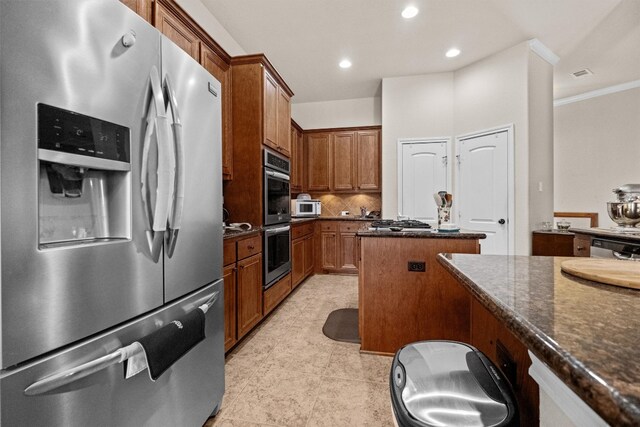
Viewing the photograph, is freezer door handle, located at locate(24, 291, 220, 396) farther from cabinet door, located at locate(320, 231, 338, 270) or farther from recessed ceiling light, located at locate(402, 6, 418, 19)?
cabinet door, located at locate(320, 231, 338, 270)

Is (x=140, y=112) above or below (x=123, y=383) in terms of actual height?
above

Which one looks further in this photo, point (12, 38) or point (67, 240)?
point (67, 240)

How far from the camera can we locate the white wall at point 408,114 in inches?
177

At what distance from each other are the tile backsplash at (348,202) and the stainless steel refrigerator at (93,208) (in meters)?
4.30

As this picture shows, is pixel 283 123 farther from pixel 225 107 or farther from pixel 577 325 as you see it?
pixel 577 325

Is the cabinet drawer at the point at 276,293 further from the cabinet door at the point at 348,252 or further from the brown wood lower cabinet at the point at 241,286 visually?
the cabinet door at the point at 348,252

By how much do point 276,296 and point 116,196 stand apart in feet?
7.63

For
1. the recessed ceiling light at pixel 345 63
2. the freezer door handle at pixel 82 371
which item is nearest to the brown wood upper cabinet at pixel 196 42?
the recessed ceiling light at pixel 345 63

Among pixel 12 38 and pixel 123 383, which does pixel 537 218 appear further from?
pixel 12 38

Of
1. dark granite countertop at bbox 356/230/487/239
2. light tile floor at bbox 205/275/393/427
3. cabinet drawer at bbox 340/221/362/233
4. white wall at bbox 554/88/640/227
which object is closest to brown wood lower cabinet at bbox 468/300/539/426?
light tile floor at bbox 205/275/393/427

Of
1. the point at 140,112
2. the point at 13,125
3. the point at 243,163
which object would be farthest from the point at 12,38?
the point at 243,163

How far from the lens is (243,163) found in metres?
2.88

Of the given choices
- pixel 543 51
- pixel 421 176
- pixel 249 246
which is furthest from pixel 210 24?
pixel 543 51

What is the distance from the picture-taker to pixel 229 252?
214 cm
